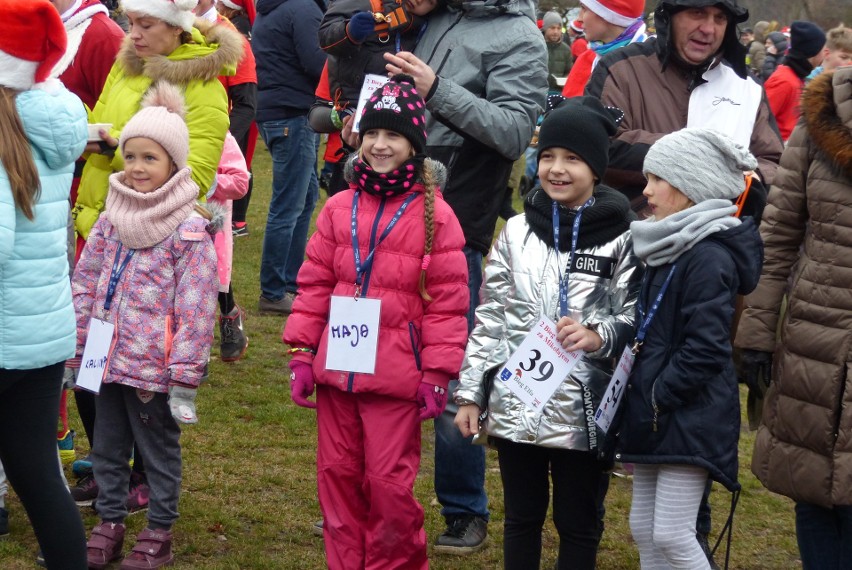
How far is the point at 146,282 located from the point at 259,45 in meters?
4.75

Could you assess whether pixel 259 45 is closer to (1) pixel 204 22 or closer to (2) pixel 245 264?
(2) pixel 245 264

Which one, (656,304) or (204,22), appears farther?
(204,22)

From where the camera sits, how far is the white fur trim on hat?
11.4 ft

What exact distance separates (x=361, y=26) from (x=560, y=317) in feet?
4.75

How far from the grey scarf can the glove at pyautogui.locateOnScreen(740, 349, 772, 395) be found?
586mm

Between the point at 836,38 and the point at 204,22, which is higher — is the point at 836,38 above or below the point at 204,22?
above

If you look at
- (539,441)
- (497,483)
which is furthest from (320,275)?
(497,483)

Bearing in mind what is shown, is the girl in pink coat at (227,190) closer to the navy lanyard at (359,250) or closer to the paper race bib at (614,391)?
the navy lanyard at (359,250)

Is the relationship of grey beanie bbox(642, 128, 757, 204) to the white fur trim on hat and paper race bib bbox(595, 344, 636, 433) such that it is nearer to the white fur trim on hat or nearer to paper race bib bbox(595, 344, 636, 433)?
paper race bib bbox(595, 344, 636, 433)

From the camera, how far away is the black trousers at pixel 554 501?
12.7 ft

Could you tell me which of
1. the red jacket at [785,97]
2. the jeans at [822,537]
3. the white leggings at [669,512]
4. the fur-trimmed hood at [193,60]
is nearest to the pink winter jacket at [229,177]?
the fur-trimmed hood at [193,60]

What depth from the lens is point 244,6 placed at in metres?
9.60

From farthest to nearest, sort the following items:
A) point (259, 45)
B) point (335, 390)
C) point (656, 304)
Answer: point (259, 45) → point (335, 390) → point (656, 304)

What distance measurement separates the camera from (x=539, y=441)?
147 inches
